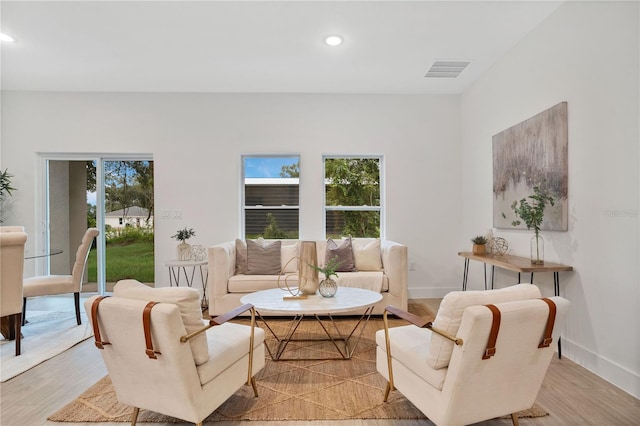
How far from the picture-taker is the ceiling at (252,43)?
299cm

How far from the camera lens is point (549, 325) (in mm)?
1643

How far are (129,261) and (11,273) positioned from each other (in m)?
2.25

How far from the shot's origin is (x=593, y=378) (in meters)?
2.54

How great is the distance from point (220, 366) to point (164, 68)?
3603mm

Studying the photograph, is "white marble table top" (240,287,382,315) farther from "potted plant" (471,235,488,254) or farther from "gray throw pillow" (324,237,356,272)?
"potted plant" (471,235,488,254)

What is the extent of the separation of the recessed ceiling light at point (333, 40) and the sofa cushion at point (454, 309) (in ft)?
8.95

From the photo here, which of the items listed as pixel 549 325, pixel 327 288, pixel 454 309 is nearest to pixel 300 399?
pixel 327 288

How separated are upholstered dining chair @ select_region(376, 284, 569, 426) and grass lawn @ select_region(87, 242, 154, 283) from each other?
4.47 meters

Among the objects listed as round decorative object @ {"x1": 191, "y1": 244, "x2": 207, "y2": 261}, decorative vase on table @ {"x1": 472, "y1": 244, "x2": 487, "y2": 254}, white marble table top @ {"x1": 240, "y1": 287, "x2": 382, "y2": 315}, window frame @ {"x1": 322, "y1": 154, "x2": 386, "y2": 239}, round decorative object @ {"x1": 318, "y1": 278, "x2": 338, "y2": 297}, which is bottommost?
white marble table top @ {"x1": 240, "y1": 287, "x2": 382, "y2": 315}

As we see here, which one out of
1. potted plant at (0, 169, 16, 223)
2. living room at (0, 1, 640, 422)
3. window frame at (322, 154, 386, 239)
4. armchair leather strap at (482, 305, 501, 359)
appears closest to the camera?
armchair leather strap at (482, 305, 501, 359)

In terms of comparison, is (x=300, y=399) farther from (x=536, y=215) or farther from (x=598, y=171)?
(x=598, y=171)

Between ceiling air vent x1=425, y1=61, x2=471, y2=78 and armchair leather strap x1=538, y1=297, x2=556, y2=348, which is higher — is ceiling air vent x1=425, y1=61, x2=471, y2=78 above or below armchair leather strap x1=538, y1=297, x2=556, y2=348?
above

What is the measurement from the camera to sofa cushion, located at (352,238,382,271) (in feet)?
14.4

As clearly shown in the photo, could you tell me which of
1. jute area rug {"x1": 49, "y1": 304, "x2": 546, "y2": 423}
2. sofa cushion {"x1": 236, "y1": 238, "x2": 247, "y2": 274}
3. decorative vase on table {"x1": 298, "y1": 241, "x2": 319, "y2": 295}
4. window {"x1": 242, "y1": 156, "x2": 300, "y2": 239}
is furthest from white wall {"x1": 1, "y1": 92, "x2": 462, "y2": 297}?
jute area rug {"x1": 49, "y1": 304, "x2": 546, "y2": 423}
